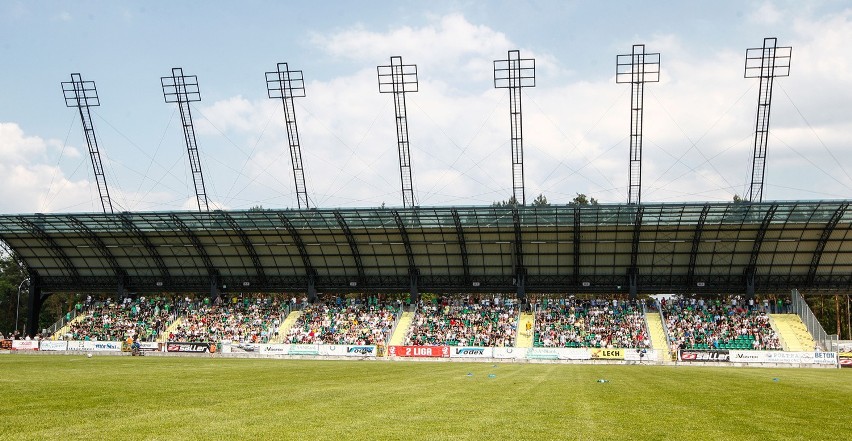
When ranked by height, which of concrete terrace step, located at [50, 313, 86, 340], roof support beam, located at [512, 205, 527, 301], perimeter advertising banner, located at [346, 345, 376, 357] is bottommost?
perimeter advertising banner, located at [346, 345, 376, 357]

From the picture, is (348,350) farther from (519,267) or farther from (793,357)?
(793,357)

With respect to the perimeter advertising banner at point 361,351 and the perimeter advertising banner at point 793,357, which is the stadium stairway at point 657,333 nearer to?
the perimeter advertising banner at point 793,357

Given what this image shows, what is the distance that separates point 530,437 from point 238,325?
62317mm

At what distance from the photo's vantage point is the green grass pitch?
14641mm

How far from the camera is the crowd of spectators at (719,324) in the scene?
62.8 meters

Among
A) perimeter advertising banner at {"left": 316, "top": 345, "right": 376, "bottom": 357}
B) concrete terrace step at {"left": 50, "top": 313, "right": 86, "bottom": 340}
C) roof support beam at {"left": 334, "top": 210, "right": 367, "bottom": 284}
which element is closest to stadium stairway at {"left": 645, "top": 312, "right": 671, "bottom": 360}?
perimeter advertising banner at {"left": 316, "top": 345, "right": 376, "bottom": 357}

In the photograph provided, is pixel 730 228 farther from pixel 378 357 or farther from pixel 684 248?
pixel 378 357

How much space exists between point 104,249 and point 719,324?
196ft

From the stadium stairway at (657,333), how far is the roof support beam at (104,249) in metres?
53.5

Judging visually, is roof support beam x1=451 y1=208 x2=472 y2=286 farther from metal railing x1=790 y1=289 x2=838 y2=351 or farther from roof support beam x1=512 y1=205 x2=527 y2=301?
metal railing x1=790 y1=289 x2=838 y2=351

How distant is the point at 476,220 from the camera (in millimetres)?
65750

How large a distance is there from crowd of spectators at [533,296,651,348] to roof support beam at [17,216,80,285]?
48.8 m

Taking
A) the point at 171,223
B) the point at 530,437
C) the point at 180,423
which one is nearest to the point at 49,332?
the point at 171,223

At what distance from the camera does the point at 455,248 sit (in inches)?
2766
